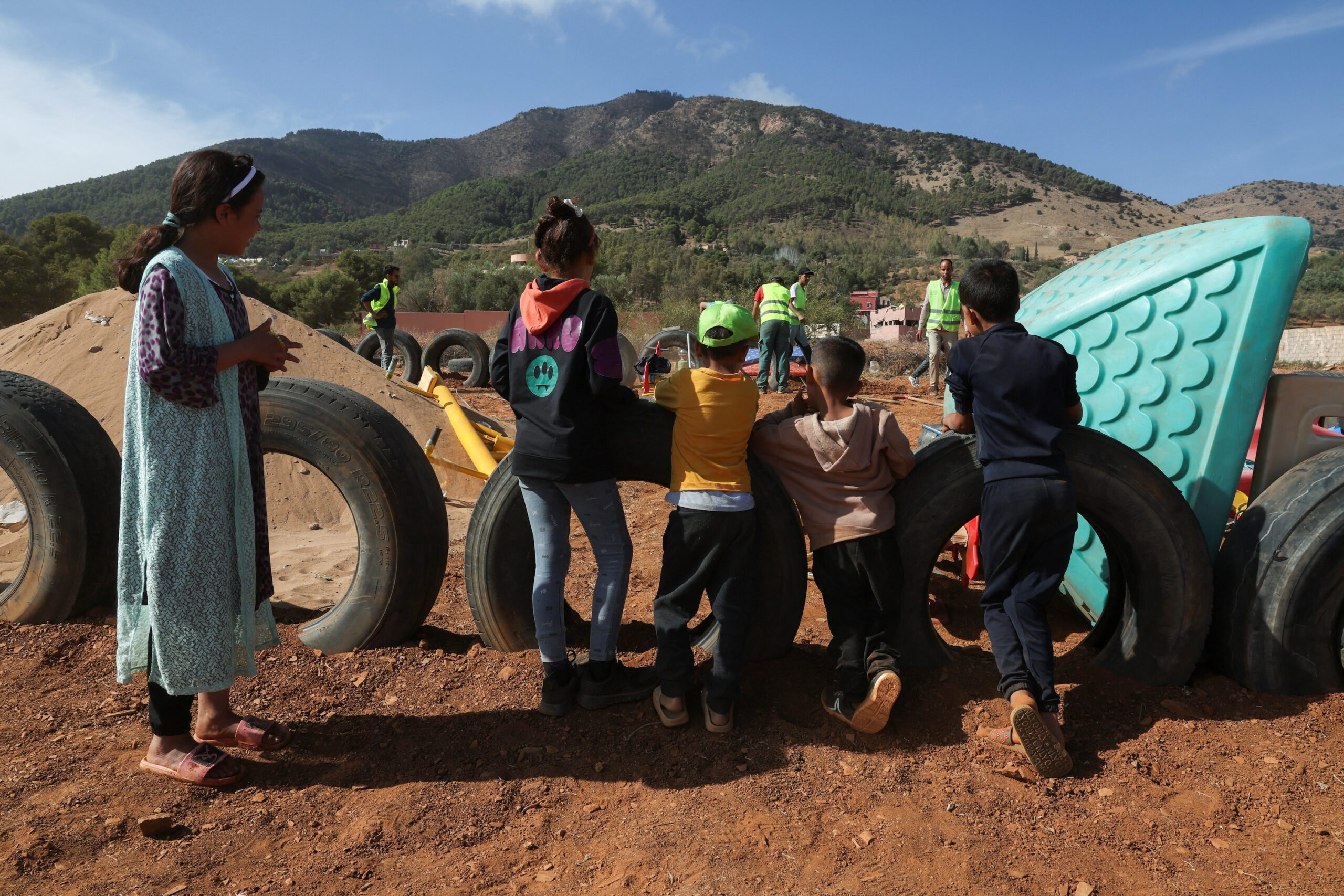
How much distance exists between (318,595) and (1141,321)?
4.21 metres

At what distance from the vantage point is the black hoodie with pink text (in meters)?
2.52

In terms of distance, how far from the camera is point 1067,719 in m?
2.71

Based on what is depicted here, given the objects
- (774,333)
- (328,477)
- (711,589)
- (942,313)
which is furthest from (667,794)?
(942,313)

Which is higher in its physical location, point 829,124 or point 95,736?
point 829,124

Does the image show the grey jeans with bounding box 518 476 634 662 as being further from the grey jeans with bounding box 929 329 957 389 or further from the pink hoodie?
the grey jeans with bounding box 929 329 957 389

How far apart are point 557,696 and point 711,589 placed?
2.25 ft

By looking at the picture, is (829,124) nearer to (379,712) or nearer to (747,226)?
(747,226)

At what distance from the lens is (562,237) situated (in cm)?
258

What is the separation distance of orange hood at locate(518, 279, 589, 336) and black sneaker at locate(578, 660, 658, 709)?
1.23 m

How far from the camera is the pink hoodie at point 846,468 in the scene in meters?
2.70

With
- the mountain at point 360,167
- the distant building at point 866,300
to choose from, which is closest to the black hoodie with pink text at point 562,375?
the distant building at point 866,300

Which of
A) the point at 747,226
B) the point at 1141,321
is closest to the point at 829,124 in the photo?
the point at 747,226

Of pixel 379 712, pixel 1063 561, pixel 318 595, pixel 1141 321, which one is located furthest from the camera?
pixel 318 595

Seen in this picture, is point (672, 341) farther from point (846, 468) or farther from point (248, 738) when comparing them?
point (248, 738)
